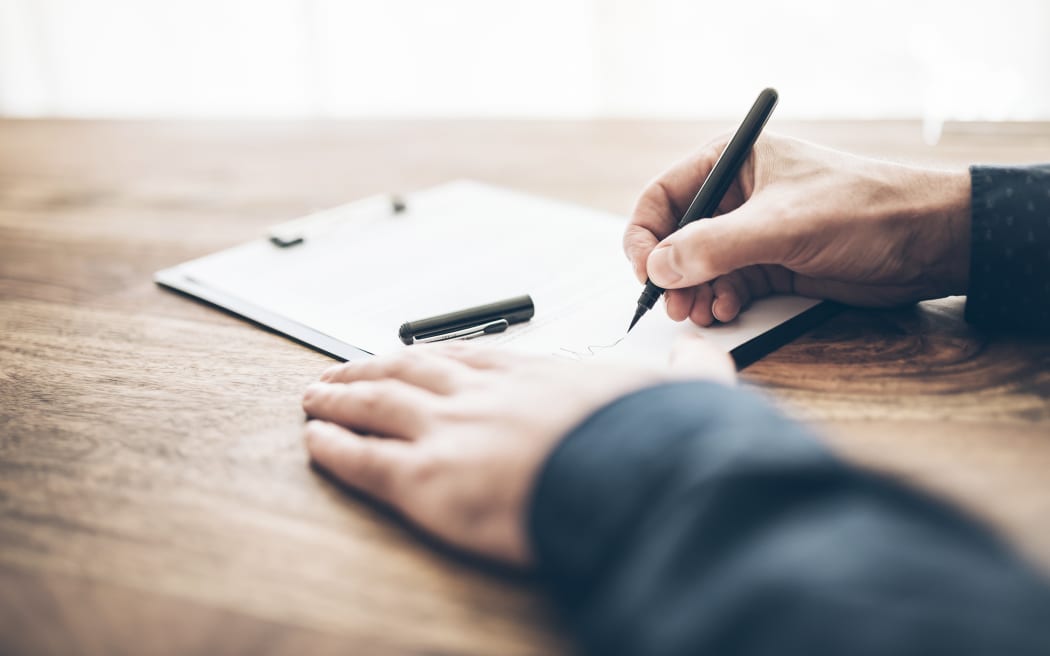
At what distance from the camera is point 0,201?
43.1 inches

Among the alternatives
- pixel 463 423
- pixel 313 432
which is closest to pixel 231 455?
pixel 313 432

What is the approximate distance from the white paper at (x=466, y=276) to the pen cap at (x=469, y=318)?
1 cm

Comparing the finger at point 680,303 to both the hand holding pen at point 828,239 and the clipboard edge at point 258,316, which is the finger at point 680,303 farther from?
the clipboard edge at point 258,316

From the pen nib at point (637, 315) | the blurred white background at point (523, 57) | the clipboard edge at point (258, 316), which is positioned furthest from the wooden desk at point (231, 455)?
the blurred white background at point (523, 57)

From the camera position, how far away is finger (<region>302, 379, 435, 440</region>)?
0.48m

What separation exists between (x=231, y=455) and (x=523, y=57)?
2.77 metres

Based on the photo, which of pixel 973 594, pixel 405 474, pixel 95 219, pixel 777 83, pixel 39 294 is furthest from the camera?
pixel 777 83

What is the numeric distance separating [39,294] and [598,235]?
0.59 metres

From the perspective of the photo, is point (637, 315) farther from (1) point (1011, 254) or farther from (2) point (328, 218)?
(2) point (328, 218)

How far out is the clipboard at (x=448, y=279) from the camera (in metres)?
0.65

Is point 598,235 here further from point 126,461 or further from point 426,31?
point 426,31

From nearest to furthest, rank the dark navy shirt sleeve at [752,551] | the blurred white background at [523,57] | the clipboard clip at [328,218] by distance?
the dark navy shirt sleeve at [752,551], the clipboard clip at [328,218], the blurred white background at [523,57]

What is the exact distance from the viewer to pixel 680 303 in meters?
0.68

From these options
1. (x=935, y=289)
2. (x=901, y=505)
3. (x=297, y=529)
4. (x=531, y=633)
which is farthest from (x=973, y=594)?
(x=935, y=289)
